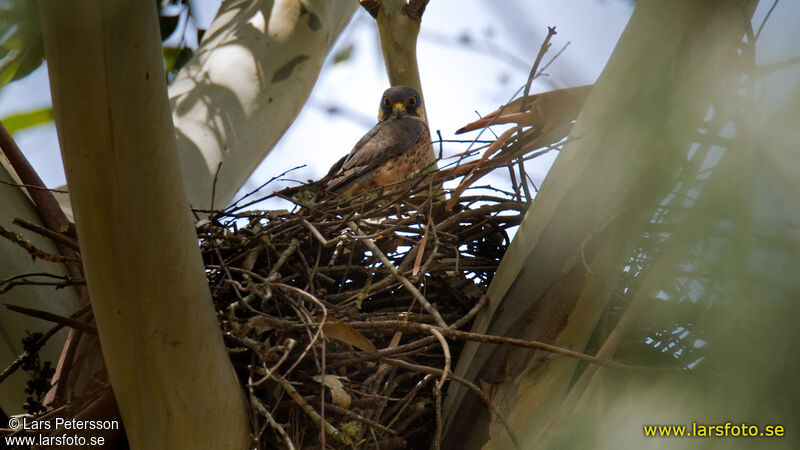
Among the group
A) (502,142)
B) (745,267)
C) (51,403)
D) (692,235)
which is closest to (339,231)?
(502,142)

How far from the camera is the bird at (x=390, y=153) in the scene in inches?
142

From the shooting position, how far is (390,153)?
12.2 ft

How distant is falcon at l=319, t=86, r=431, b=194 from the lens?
3.61 meters

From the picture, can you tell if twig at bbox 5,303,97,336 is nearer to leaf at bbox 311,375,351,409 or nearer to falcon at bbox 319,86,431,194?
leaf at bbox 311,375,351,409

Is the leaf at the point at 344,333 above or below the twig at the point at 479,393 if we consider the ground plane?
above

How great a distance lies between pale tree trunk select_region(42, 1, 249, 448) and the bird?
1.66 meters

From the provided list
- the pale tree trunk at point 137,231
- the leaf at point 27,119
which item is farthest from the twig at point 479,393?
the leaf at point 27,119

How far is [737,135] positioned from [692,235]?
0.22 metres

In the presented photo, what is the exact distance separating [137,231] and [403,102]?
8.95 ft

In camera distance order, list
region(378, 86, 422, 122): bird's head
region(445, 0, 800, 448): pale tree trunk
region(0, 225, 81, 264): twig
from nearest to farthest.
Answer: region(445, 0, 800, 448): pale tree trunk < region(0, 225, 81, 264): twig < region(378, 86, 422, 122): bird's head

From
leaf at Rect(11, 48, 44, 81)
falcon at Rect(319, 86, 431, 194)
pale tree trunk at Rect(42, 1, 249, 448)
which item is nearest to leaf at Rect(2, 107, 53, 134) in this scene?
leaf at Rect(11, 48, 44, 81)

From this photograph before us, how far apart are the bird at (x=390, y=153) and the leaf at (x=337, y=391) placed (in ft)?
4.90

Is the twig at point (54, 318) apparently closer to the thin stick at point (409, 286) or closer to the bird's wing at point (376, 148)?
the thin stick at point (409, 286)

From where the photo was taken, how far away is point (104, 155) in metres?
1.57
